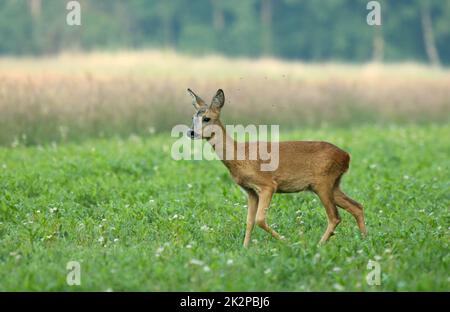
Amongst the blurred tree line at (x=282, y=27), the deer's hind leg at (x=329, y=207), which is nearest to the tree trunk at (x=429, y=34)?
the blurred tree line at (x=282, y=27)

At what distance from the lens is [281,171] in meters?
8.22

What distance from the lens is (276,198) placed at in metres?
10.3

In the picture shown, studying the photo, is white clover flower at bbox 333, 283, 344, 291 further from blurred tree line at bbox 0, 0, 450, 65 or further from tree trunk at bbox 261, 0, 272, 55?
tree trunk at bbox 261, 0, 272, 55

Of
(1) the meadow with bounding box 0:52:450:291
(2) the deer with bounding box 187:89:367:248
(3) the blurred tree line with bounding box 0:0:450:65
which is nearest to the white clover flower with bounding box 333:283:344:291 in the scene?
(1) the meadow with bounding box 0:52:450:291

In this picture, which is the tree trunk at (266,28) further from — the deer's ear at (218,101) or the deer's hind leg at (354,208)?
the deer's ear at (218,101)

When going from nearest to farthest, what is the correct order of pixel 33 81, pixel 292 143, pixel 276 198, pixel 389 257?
1. pixel 389 257
2. pixel 292 143
3. pixel 276 198
4. pixel 33 81

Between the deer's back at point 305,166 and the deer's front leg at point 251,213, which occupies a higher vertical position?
the deer's back at point 305,166

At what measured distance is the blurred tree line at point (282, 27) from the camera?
5066 cm

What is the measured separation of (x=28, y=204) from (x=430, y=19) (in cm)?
4713

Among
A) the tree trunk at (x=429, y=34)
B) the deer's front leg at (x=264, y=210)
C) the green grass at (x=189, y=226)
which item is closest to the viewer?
the green grass at (x=189, y=226)

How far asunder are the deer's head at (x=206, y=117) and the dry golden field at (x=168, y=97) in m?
Result: 6.70

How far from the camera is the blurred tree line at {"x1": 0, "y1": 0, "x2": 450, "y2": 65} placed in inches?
1994
